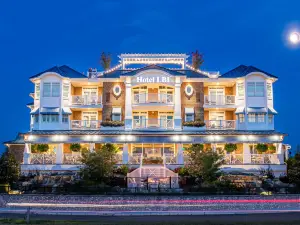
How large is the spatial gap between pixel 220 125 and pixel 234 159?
541 cm

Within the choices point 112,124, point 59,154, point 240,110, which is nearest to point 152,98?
point 112,124

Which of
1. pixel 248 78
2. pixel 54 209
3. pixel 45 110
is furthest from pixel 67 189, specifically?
pixel 248 78

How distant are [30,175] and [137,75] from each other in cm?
1574

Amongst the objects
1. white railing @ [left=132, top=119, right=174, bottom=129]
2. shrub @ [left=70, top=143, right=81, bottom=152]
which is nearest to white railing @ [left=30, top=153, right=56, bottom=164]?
shrub @ [left=70, top=143, right=81, bottom=152]

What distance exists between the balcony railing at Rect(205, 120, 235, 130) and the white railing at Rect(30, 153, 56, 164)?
664 inches

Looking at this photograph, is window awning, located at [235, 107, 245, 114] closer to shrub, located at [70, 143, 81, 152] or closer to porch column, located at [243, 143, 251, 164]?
porch column, located at [243, 143, 251, 164]

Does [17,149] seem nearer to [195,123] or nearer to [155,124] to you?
[155,124]

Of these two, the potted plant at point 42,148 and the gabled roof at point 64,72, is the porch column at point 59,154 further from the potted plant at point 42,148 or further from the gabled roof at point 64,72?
the gabled roof at point 64,72

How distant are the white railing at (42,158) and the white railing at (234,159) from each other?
17.5 metres

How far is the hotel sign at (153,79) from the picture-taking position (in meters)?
47.0

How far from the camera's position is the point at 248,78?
4716 centimetres

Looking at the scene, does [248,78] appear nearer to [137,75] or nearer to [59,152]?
[137,75]

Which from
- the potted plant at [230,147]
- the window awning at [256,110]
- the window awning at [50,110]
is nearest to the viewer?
the potted plant at [230,147]

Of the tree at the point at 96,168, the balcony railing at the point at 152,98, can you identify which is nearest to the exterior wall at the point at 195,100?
the balcony railing at the point at 152,98
